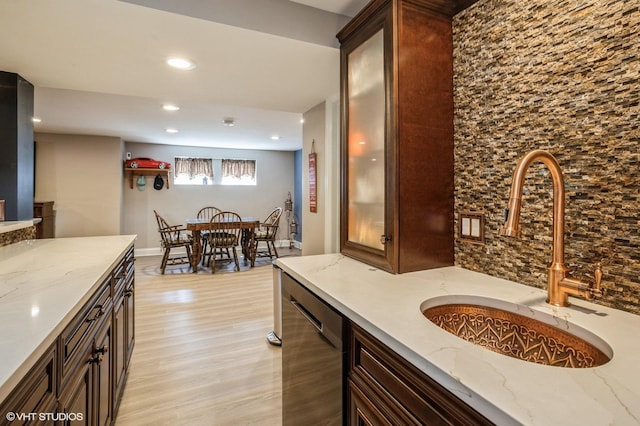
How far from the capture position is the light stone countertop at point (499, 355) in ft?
1.76

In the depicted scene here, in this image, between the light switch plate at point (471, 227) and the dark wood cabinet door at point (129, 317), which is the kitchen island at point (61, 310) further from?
the light switch plate at point (471, 227)

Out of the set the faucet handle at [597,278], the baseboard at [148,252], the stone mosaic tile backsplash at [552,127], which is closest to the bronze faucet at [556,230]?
the faucet handle at [597,278]

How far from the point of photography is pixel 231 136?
5.62 metres

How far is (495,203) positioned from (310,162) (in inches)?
76.4

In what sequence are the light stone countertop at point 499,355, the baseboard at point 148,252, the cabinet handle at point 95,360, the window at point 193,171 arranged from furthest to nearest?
1. the window at point 193,171
2. the baseboard at point 148,252
3. the cabinet handle at point 95,360
4. the light stone countertop at point 499,355

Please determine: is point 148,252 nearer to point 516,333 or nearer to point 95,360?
point 95,360

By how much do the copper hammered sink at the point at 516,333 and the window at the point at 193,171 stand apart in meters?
6.50

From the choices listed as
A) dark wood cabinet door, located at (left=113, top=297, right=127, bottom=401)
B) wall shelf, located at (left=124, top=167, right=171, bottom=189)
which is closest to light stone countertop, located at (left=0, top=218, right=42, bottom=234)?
dark wood cabinet door, located at (left=113, top=297, right=127, bottom=401)

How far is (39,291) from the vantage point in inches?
45.8

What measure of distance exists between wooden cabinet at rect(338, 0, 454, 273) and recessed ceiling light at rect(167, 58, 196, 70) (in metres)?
1.02

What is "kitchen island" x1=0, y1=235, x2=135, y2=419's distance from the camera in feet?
2.56

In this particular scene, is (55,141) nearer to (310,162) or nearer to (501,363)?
(310,162)

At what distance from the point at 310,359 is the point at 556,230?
0.99 m

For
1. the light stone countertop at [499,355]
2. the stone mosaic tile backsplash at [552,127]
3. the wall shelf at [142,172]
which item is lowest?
the light stone countertop at [499,355]
